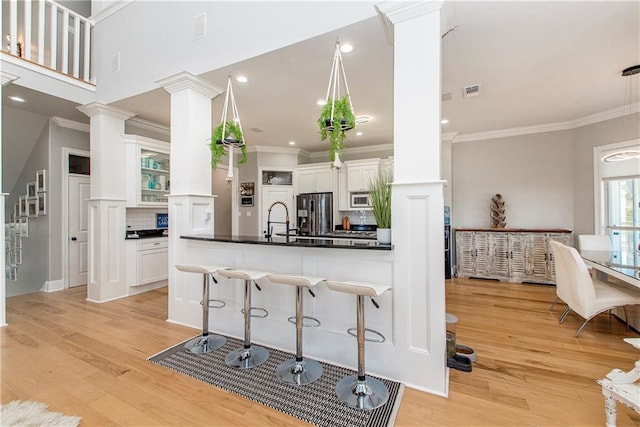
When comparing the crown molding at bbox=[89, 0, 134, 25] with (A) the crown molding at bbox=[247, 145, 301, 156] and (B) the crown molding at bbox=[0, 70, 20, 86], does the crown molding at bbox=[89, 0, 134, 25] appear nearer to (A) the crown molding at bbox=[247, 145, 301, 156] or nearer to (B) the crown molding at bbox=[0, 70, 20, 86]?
(B) the crown molding at bbox=[0, 70, 20, 86]

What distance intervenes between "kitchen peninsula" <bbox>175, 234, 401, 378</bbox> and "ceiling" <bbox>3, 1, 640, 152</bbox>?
1840 mm

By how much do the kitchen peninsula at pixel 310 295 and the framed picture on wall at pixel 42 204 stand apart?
328cm

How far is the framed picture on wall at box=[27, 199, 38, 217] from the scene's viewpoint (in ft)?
15.3

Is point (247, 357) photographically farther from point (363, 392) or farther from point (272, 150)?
point (272, 150)

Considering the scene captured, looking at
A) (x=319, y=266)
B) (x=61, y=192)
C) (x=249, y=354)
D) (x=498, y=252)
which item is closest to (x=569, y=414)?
(x=319, y=266)

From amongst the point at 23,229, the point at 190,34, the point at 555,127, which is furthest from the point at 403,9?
the point at 23,229

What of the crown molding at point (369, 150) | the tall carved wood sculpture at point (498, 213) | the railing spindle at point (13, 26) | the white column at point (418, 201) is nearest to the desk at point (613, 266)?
the tall carved wood sculpture at point (498, 213)

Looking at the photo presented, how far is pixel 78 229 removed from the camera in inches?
189

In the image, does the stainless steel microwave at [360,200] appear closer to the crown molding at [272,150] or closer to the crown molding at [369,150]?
the crown molding at [369,150]

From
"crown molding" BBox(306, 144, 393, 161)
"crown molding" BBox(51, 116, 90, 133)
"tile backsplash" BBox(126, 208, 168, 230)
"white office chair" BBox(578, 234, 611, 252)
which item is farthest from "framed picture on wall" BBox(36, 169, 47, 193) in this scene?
"white office chair" BBox(578, 234, 611, 252)

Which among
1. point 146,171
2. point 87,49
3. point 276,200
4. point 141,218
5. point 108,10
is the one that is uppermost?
point 108,10

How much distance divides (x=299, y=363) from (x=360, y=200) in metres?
4.19

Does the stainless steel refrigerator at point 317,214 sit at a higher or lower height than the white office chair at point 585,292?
higher

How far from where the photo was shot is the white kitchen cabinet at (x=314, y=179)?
6270 millimetres
